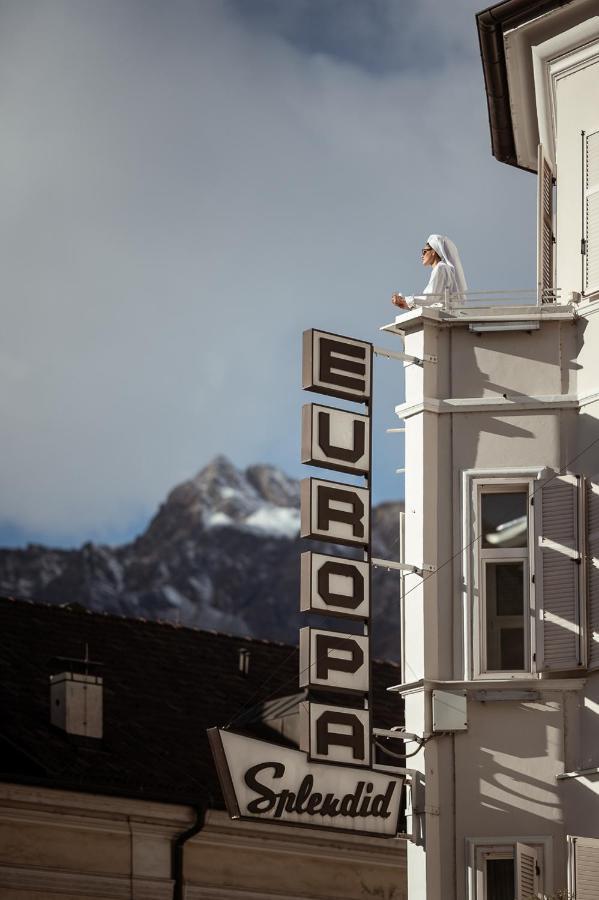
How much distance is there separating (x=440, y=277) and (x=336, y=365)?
7.63 ft

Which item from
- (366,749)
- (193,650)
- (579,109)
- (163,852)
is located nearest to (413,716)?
(366,749)

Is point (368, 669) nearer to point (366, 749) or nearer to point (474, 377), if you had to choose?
point (366, 749)

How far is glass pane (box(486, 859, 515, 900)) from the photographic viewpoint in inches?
998

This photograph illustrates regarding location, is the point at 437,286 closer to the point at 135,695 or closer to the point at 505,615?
the point at 505,615

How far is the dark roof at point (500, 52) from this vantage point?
2909cm

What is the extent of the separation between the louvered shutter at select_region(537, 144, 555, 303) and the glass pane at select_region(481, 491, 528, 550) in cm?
287

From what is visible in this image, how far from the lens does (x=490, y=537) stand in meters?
27.0

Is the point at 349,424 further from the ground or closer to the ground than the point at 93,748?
further from the ground

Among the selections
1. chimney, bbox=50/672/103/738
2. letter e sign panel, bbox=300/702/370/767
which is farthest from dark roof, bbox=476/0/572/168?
chimney, bbox=50/672/103/738

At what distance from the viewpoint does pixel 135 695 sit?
1652 inches

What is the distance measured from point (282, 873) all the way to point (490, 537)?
13439 mm

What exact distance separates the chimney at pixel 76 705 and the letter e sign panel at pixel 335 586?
1333cm

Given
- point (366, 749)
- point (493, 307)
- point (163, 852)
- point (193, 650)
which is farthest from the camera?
point (193, 650)

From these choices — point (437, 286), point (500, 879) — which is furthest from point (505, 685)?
point (437, 286)
